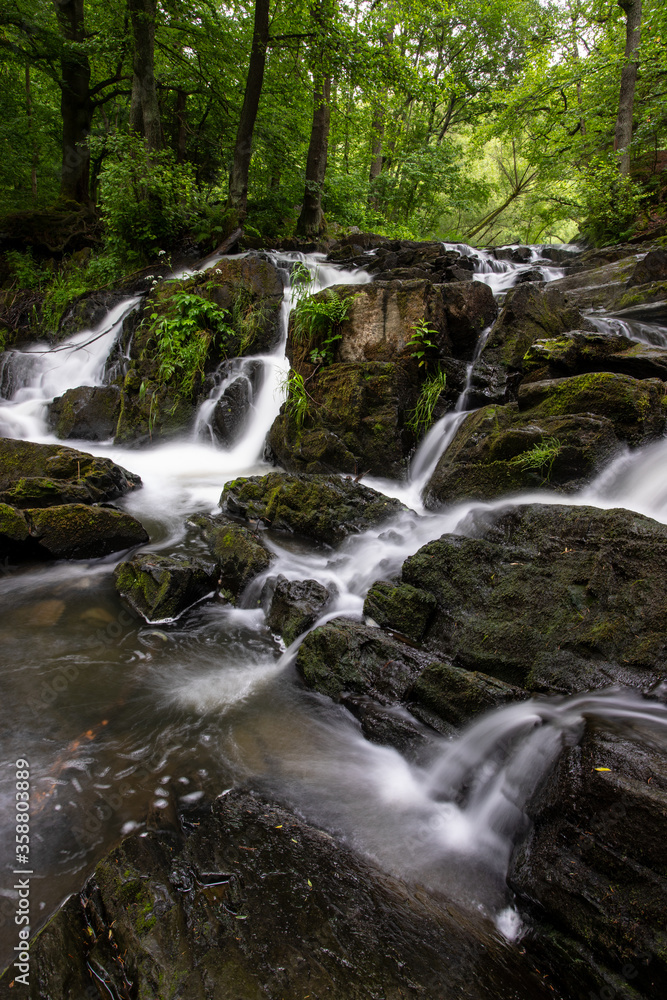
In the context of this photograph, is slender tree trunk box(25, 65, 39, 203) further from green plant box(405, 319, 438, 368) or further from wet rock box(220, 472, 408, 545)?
wet rock box(220, 472, 408, 545)

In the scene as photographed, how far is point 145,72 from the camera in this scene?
33.8 feet

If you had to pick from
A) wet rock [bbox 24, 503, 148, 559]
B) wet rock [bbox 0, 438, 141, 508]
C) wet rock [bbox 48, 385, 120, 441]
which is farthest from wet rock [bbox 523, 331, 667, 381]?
wet rock [bbox 48, 385, 120, 441]

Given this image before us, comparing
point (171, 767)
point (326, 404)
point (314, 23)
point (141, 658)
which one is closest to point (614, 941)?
point (171, 767)

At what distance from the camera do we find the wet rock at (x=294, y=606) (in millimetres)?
3941

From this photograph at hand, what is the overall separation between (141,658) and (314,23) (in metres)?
12.4

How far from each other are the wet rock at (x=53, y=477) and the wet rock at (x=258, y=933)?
4242 millimetres

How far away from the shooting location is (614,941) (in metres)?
1.76

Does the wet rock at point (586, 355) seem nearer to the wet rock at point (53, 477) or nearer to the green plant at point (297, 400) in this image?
the green plant at point (297, 400)

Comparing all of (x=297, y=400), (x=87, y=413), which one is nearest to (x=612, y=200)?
(x=297, y=400)

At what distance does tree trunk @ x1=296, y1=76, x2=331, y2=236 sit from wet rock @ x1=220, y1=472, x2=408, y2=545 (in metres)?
9.85

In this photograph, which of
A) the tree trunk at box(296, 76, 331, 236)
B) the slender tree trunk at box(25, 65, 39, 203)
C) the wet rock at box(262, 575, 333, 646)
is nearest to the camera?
the wet rock at box(262, 575, 333, 646)

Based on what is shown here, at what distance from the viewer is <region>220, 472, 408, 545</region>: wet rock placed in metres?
5.14

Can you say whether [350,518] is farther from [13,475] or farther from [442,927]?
[13,475]

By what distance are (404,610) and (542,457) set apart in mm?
2111
